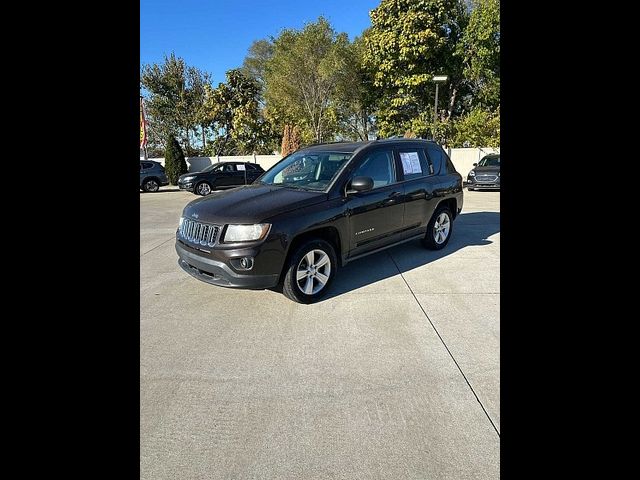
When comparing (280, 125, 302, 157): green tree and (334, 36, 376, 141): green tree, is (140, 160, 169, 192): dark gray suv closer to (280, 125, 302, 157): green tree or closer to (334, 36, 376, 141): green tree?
(280, 125, 302, 157): green tree

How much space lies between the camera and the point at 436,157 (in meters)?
6.22

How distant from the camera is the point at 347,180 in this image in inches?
179

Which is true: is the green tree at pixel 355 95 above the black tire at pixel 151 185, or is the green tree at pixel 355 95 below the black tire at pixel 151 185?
above

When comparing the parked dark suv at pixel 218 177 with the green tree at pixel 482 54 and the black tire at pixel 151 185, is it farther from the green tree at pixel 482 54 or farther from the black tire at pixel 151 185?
the green tree at pixel 482 54

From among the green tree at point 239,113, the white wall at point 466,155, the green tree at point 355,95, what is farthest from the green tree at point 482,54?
the green tree at point 239,113

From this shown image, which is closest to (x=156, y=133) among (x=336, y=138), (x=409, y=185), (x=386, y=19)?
(x=336, y=138)

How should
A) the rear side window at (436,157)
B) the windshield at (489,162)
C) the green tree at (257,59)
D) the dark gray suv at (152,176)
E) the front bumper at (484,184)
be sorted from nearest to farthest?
the rear side window at (436,157), the front bumper at (484,184), the windshield at (489,162), the dark gray suv at (152,176), the green tree at (257,59)

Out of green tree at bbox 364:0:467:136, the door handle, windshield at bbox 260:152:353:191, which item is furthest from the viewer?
green tree at bbox 364:0:467:136

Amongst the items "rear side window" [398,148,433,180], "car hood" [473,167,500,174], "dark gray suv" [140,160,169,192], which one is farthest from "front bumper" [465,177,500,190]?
"dark gray suv" [140,160,169,192]

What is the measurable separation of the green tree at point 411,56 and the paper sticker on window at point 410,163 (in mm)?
19380

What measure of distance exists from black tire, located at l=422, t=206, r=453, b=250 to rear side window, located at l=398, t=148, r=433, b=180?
0.72 meters

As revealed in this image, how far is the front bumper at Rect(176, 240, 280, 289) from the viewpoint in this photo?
376cm

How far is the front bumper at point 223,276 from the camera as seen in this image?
376 cm
